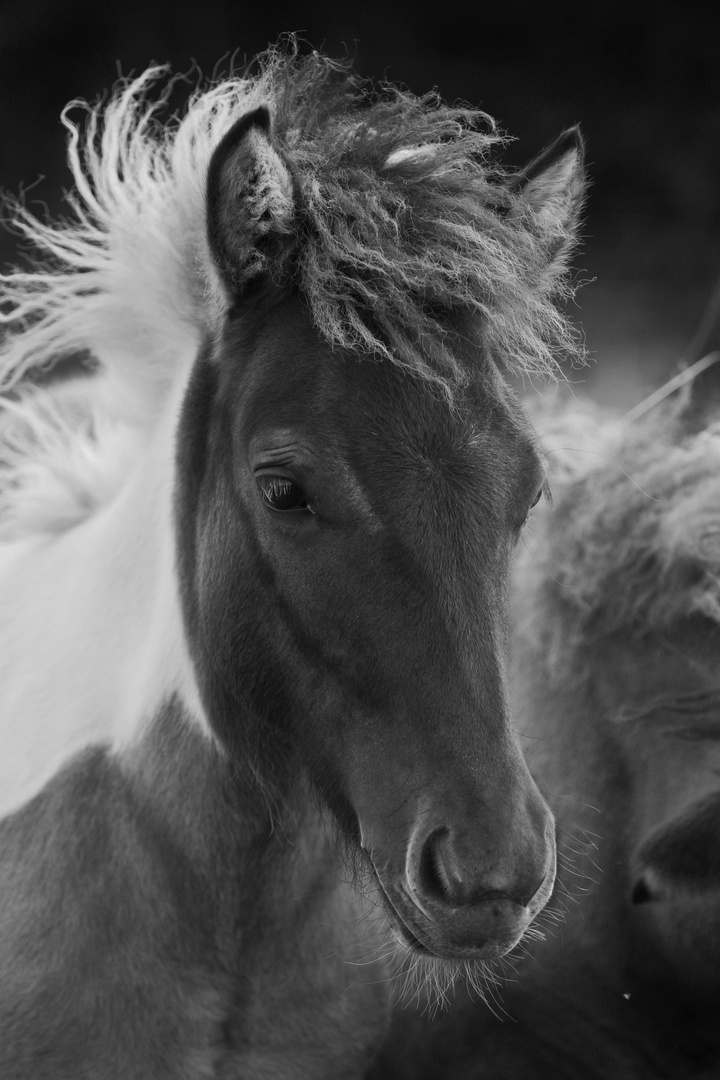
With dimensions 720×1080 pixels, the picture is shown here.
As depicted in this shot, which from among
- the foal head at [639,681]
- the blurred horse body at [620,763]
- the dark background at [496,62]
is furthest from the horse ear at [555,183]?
the dark background at [496,62]

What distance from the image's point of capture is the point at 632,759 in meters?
1.67

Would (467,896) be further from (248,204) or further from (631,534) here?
(631,534)

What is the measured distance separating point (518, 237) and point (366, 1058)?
A: 1.19m

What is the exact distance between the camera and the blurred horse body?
1.51m

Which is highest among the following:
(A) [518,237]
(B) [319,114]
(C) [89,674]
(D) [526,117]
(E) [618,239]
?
(D) [526,117]

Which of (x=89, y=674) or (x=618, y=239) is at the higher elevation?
(x=618, y=239)

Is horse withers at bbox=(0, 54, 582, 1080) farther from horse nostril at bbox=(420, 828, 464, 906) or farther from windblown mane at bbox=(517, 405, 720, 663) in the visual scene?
windblown mane at bbox=(517, 405, 720, 663)

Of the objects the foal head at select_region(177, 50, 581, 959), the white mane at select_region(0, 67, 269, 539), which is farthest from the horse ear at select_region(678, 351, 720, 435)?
the white mane at select_region(0, 67, 269, 539)

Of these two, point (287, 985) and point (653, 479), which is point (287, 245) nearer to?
point (653, 479)

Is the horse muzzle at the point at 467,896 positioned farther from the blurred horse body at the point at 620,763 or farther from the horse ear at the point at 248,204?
the horse ear at the point at 248,204

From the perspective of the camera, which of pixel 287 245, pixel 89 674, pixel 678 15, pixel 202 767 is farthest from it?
pixel 678 15

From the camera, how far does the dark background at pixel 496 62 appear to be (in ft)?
11.6

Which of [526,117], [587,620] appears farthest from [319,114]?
[526,117]

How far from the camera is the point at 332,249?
3.84 feet
